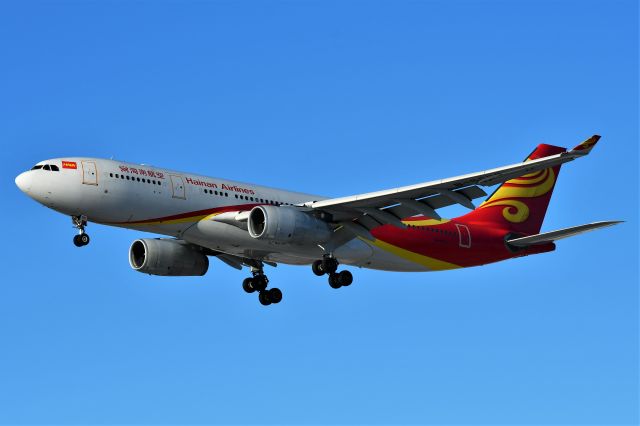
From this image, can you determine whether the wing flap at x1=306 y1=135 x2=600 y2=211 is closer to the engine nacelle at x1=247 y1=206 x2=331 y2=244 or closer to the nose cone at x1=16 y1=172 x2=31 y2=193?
the engine nacelle at x1=247 y1=206 x2=331 y2=244

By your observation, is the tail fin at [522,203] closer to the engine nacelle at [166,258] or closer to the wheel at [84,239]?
the engine nacelle at [166,258]

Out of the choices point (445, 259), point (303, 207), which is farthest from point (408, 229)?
point (303, 207)

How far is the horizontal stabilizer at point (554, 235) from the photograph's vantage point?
44312 mm

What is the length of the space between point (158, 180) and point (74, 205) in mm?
3291

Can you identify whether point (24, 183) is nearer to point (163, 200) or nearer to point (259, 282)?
point (163, 200)

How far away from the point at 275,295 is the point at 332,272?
16.0 feet

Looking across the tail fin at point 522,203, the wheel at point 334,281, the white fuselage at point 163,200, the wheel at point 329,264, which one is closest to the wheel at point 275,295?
the white fuselage at point 163,200

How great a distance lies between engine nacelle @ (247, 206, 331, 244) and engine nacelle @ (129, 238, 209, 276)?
5583mm

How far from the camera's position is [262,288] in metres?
49.3

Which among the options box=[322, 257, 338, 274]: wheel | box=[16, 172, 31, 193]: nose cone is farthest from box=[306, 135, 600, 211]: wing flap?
box=[16, 172, 31, 193]: nose cone

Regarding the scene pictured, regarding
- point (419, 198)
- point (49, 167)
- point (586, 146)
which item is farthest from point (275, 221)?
point (586, 146)

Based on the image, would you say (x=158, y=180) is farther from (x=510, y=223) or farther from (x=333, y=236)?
(x=510, y=223)

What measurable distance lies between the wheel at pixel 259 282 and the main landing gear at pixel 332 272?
4.17 m

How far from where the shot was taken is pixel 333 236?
148 ft
